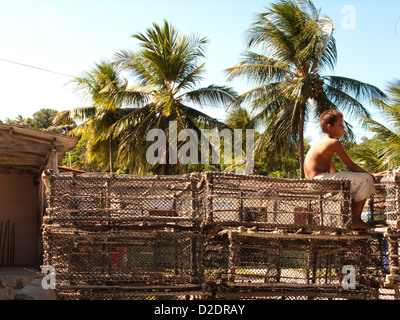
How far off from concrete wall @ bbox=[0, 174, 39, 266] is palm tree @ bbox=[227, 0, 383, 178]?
9586 mm

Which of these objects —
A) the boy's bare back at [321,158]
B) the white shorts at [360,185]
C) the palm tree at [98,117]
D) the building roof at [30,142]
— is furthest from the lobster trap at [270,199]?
the palm tree at [98,117]

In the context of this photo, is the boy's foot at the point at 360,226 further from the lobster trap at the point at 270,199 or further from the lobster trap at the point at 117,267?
the lobster trap at the point at 117,267

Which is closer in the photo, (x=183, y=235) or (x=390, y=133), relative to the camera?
(x=183, y=235)

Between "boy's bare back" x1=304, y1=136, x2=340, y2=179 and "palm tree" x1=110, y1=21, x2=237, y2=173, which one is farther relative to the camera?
"palm tree" x1=110, y1=21, x2=237, y2=173

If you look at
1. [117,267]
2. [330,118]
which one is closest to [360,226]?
[330,118]

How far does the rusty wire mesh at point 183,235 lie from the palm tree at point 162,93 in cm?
1317

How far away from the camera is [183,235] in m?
5.50

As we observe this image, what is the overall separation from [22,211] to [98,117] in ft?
35.3

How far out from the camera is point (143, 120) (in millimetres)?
20516

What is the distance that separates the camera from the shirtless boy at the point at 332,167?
6.01 metres

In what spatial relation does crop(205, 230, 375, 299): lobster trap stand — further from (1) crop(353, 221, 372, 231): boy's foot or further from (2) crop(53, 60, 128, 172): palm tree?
(2) crop(53, 60, 128, 172): palm tree

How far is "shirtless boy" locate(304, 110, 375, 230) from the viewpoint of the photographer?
6.01 m

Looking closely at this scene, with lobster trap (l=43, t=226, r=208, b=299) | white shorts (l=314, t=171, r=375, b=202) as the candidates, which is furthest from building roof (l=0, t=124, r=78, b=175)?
white shorts (l=314, t=171, r=375, b=202)

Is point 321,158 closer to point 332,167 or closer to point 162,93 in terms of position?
point 332,167
